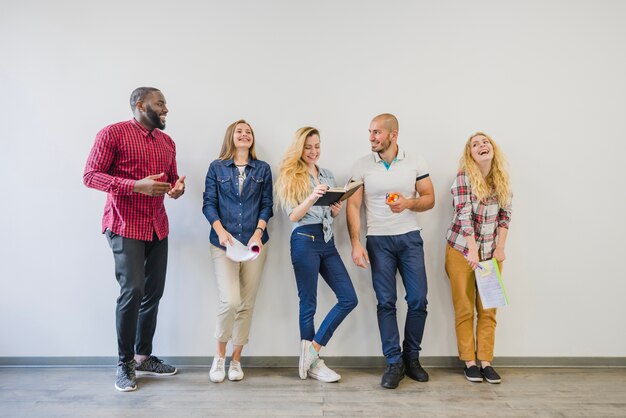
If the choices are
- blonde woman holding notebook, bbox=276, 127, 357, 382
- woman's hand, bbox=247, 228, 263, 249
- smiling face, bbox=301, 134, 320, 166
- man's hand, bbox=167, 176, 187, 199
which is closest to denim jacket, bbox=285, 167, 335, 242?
blonde woman holding notebook, bbox=276, 127, 357, 382

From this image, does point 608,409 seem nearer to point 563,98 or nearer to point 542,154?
point 542,154

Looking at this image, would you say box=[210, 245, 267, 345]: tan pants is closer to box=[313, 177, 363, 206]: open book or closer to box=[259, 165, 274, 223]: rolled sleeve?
box=[259, 165, 274, 223]: rolled sleeve

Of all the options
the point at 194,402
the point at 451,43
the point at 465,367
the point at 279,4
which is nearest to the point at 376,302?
the point at 465,367

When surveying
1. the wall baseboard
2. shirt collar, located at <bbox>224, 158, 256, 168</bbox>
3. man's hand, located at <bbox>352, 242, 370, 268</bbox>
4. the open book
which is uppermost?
shirt collar, located at <bbox>224, 158, 256, 168</bbox>

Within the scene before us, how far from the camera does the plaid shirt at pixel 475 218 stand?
2500 mm

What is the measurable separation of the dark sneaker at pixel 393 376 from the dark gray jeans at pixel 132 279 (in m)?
1.52

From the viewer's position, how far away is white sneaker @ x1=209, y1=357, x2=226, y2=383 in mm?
2475

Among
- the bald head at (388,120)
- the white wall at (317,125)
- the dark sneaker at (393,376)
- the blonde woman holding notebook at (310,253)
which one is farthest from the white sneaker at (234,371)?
the bald head at (388,120)

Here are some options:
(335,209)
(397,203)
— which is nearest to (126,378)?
(335,209)

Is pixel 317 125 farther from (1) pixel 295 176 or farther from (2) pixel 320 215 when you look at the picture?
(2) pixel 320 215

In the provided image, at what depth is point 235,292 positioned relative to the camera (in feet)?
8.16

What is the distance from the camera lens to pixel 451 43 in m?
2.78

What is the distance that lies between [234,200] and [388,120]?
3.64 feet

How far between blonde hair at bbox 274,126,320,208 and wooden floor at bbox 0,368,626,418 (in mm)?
1123
